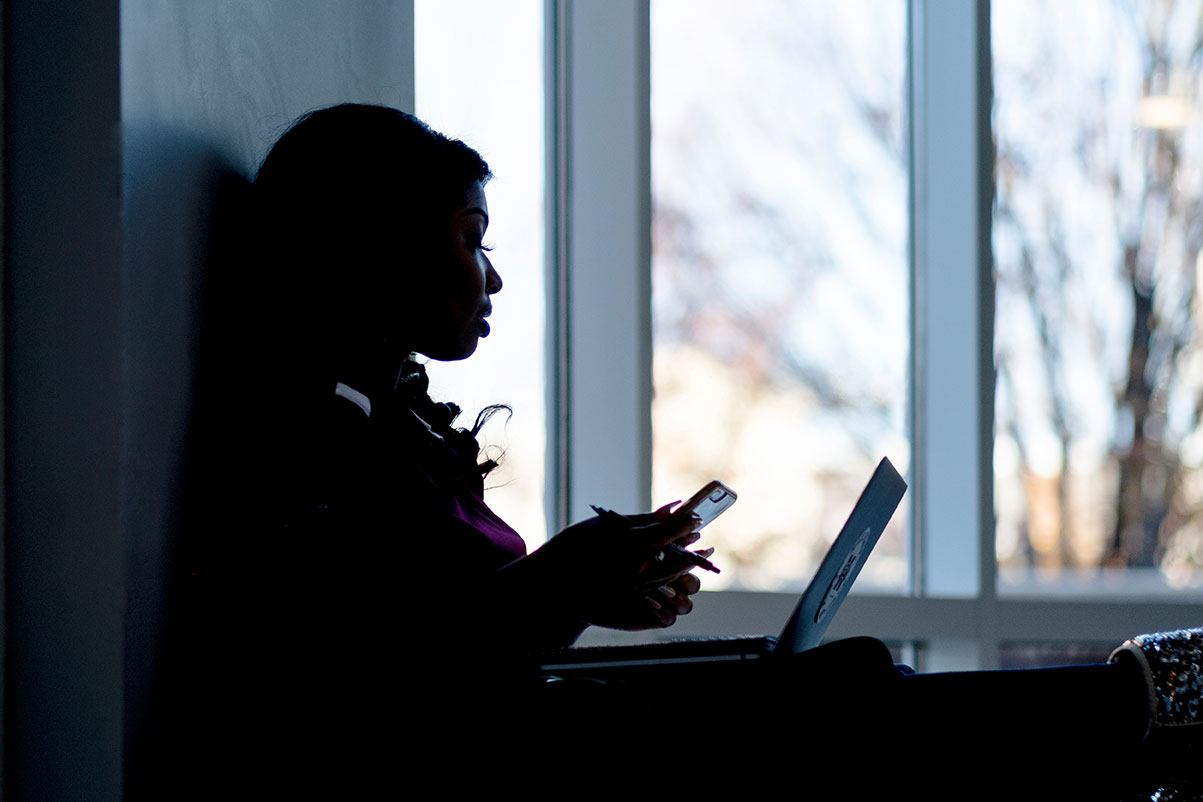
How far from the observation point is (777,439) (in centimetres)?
306

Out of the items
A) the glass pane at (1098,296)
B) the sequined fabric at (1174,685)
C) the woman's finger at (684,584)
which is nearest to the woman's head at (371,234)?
the woman's finger at (684,584)

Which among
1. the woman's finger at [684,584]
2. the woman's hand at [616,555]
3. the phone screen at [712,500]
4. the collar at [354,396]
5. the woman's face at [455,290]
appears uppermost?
the woman's face at [455,290]

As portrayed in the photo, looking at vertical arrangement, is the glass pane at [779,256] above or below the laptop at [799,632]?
above

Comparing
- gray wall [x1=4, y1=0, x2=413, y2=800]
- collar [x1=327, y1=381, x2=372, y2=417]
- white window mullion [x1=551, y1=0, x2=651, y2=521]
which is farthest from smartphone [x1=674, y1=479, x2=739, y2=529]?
white window mullion [x1=551, y1=0, x2=651, y2=521]

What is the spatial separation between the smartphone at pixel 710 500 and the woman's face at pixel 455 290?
42 centimetres

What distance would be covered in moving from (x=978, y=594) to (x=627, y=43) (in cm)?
167

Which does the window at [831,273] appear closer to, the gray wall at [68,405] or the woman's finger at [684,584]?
the woman's finger at [684,584]

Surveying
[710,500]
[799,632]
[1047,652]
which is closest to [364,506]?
[710,500]

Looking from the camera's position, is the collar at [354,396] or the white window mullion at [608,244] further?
the white window mullion at [608,244]

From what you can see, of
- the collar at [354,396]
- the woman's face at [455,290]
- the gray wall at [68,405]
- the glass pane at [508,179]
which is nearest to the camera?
the gray wall at [68,405]

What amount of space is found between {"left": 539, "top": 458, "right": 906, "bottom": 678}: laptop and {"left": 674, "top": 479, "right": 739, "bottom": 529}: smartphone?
0.45 ft

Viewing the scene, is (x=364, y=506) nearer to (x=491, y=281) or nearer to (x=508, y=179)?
(x=491, y=281)

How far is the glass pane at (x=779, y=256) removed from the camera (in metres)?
3.04

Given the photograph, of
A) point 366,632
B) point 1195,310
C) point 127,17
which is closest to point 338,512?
point 366,632
